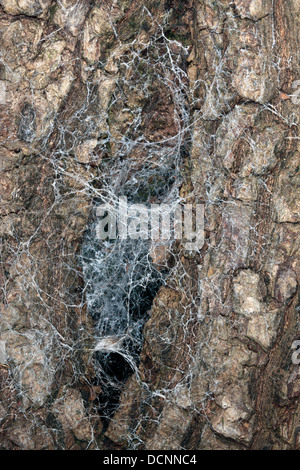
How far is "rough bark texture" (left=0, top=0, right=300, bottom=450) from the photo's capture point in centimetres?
224

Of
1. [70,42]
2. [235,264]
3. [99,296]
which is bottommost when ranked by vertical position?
[99,296]

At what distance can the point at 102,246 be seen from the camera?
251cm

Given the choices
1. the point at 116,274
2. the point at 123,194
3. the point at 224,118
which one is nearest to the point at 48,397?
the point at 116,274

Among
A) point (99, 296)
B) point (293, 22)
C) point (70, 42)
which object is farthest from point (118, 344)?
point (293, 22)

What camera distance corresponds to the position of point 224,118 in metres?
2.29

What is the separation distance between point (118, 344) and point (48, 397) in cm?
46

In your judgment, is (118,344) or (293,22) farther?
(118,344)

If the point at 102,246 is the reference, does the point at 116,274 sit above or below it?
below

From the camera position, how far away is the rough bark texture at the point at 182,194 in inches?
88.0

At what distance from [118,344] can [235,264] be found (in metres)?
0.77

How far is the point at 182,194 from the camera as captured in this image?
95.7 inches
